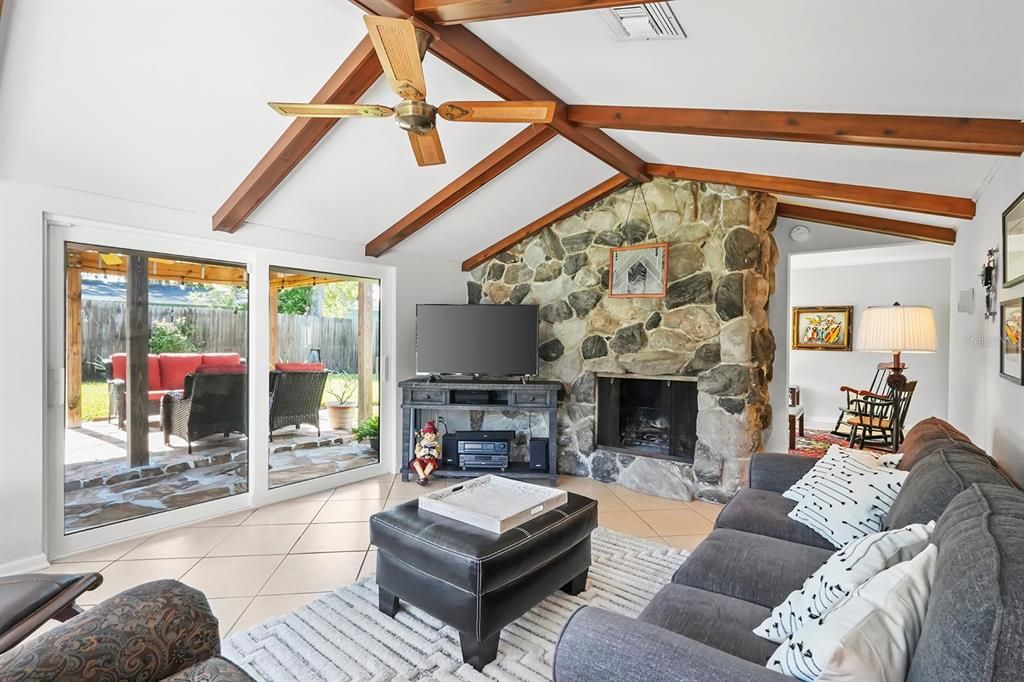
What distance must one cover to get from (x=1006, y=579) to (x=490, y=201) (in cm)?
386

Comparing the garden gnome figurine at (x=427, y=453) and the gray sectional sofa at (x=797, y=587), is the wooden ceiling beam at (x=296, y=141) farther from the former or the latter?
the gray sectional sofa at (x=797, y=587)

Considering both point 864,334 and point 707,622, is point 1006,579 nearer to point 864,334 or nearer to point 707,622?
point 707,622

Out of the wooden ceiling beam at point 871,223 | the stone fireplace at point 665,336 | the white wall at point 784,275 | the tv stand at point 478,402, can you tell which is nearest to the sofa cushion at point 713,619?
the stone fireplace at point 665,336

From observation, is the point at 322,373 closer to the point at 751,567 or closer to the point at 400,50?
the point at 400,50

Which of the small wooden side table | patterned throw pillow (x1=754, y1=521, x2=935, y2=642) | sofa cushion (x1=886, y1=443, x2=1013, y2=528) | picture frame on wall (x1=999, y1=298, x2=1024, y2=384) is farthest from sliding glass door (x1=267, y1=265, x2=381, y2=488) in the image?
the small wooden side table

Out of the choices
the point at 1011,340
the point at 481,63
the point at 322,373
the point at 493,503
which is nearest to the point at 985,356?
the point at 1011,340

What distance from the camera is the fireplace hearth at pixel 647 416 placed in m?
4.18

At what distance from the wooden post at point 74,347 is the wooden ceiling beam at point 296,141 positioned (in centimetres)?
84

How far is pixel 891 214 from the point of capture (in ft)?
12.7

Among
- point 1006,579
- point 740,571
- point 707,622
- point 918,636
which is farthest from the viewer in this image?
point 740,571

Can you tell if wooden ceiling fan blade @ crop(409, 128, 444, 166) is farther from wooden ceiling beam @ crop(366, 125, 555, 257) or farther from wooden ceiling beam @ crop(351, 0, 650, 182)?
wooden ceiling beam @ crop(366, 125, 555, 257)

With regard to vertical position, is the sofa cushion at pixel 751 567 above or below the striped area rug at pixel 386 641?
above

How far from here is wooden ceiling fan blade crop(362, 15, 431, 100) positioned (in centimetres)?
168

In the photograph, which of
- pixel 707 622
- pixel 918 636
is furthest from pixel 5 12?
pixel 918 636
